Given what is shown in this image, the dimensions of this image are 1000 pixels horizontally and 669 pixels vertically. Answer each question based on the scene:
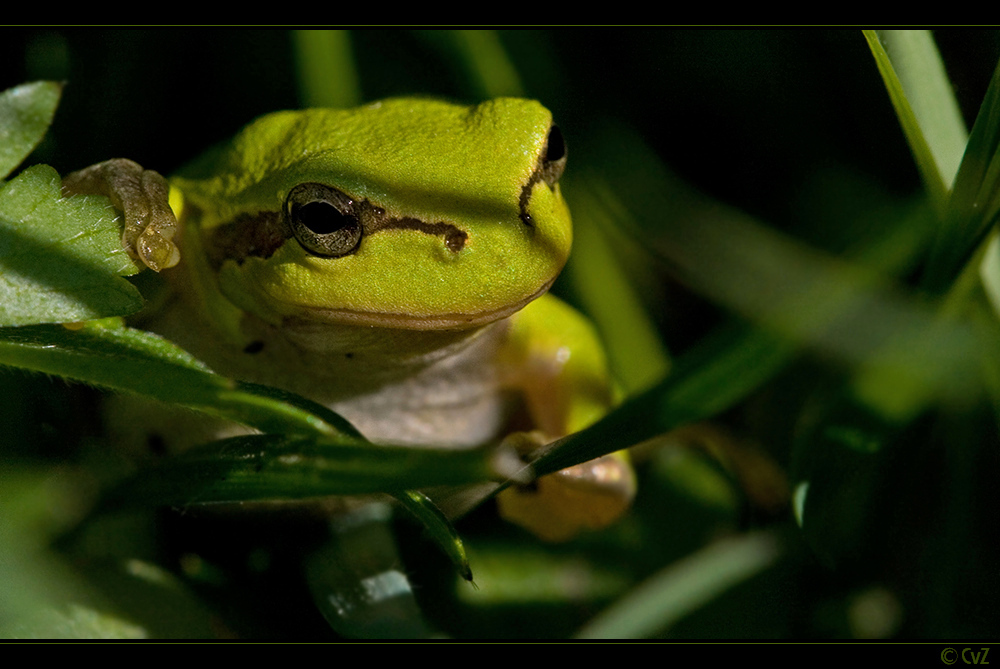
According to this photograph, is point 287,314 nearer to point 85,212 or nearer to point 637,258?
point 85,212

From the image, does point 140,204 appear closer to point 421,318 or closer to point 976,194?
point 421,318

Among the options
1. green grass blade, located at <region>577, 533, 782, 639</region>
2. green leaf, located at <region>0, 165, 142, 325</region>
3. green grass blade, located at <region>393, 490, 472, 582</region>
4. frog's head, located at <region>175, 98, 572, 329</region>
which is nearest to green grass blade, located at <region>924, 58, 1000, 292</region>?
frog's head, located at <region>175, 98, 572, 329</region>

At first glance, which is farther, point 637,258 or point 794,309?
point 637,258

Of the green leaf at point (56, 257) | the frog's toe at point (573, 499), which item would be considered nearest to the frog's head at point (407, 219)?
the green leaf at point (56, 257)

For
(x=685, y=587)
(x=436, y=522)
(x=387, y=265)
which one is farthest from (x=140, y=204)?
(x=685, y=587)

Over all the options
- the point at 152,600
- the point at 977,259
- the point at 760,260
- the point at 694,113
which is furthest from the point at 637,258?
the point at 152,600

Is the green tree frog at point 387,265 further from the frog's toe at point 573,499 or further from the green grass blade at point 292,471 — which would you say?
the green grass blade at point 292,471
